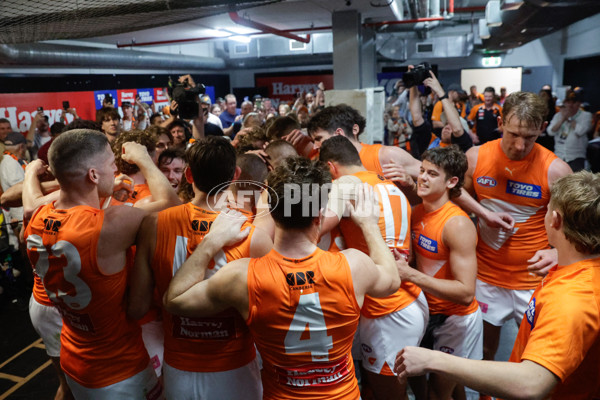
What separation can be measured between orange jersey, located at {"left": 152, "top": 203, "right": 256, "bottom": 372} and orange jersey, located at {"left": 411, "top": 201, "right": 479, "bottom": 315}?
1.23 meters

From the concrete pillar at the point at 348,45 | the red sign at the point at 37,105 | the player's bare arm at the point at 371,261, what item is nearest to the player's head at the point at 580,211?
the player's bare arm at the point at 371,261

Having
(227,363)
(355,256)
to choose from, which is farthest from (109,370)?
(355,256)

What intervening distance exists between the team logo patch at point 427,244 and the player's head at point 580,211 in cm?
111

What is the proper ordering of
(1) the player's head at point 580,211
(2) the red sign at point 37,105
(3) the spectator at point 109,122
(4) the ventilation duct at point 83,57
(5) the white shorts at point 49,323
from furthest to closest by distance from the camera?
(2) the red sign at point 37,105 → (4) the ventilation duct at point 83,57 → (3) the spectator at point 109,122 → (5) the white shorts at point 49,323 → (1) the player's head at point 580,211

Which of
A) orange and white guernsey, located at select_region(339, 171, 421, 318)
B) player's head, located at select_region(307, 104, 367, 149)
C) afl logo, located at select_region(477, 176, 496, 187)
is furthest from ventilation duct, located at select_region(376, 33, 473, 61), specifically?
orange and white guernsey, located at select_region(339, 171, 421, 318)

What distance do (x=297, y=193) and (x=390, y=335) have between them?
126cm

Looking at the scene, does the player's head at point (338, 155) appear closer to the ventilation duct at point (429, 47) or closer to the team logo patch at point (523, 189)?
the team logo patch at point (523, 189)

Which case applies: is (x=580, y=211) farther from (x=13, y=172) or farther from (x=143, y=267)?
(x=13, y=172)

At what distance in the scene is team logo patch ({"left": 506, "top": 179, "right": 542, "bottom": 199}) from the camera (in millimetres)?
2924

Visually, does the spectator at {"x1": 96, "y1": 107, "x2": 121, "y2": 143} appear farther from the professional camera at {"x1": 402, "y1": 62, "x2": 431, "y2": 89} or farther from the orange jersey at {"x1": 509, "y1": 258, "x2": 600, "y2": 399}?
the orange jersey at {"x1": 509, "y1": 258, "x2": 600, "y2": 399}

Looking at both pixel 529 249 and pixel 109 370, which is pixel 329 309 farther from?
pixel 529 249

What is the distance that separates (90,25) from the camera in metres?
4.80

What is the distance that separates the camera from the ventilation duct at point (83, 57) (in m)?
8.79

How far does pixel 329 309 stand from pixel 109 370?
3.96 ft
